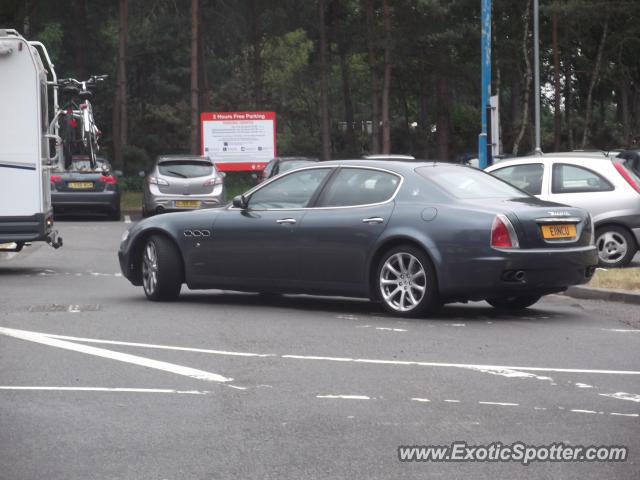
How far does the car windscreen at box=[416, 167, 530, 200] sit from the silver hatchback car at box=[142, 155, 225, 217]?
18.3 metres

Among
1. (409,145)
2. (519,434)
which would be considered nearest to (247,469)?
(519,434)

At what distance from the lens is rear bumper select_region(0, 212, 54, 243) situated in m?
18.0

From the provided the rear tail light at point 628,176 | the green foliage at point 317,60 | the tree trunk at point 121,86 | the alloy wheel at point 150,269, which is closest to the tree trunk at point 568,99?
the green foliage at point 317,60

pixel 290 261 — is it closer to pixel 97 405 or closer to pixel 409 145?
pixel 97 405

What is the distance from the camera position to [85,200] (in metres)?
32.8

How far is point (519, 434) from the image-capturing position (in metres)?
6.77

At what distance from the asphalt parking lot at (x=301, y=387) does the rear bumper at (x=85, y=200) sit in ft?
62.2

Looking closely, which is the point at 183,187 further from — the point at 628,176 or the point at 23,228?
the point at 628,176

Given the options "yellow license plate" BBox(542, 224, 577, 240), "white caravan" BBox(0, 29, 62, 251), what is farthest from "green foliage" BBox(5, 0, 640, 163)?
"yellow license plate" BBox(542, 224, 577, 240)

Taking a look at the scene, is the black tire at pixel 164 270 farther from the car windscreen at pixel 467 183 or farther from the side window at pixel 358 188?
the car windscreen at pixel 467 183

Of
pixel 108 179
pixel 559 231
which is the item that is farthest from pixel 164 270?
pixel 108 179

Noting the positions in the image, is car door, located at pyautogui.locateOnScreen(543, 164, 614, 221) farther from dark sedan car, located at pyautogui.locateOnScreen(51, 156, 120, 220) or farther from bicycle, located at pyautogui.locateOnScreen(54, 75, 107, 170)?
dark sedan car, located at pyautogui.locateOnScreen(51, 156, 120, 220)

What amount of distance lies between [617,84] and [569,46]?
2.79 m

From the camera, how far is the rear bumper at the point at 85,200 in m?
32.4
